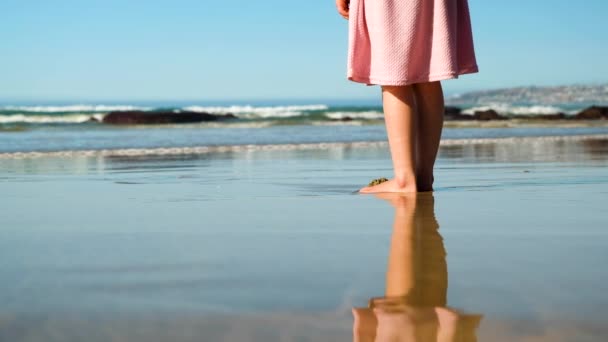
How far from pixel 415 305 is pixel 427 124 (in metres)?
1.72

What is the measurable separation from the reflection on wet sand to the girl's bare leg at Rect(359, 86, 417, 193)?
3.23ft

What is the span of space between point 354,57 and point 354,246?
48.3 inches

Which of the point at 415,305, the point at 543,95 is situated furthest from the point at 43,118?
the point at 415,305

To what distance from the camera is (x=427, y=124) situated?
2652mm

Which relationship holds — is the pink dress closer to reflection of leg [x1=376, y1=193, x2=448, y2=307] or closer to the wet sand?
the wet sand

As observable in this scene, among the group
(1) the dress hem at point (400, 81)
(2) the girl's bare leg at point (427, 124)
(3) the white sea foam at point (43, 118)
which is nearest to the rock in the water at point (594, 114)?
(3) the white sea foam at point (43, 118)

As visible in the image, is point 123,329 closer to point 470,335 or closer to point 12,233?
point 470,335

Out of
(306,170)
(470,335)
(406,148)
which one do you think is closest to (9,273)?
(470,335)

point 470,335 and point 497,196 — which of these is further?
point 497,196

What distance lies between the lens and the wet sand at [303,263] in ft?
2.95

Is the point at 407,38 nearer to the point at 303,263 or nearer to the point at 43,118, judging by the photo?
the point at 303,263

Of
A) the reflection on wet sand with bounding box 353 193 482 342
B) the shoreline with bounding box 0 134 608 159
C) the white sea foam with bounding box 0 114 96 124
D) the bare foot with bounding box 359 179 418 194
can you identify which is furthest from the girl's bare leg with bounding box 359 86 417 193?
the white sea foam with bounding box 0 114 96 124

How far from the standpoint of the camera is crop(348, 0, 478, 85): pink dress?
8.23 feet

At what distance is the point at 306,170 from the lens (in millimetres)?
3729
